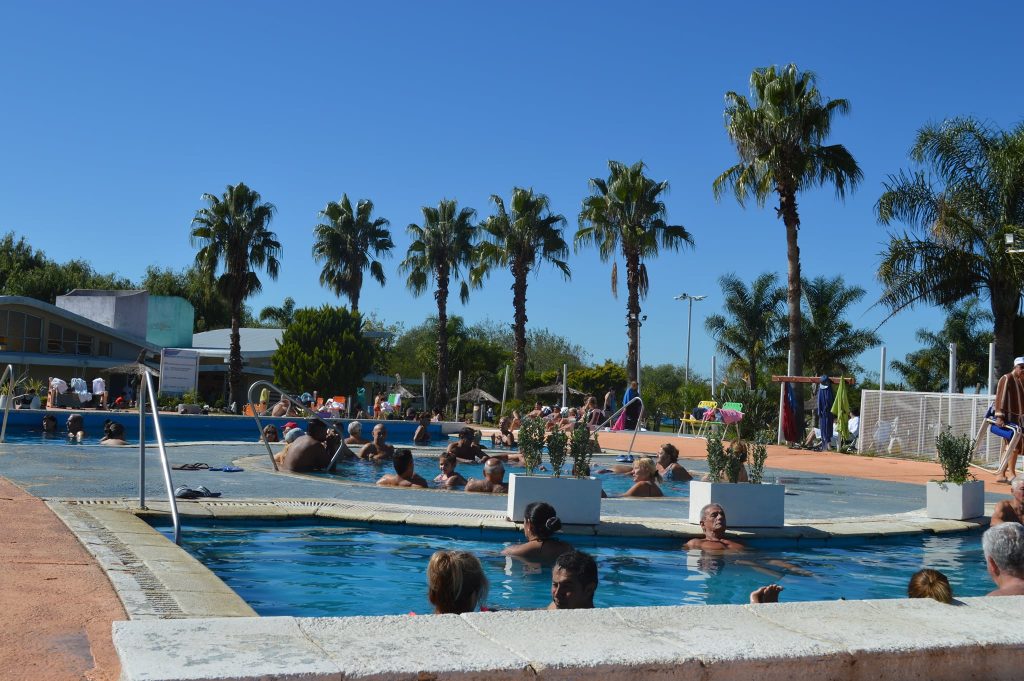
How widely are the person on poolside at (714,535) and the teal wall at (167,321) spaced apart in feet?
143

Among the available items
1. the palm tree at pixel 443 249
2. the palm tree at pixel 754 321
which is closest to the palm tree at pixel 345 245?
the palm tree at pixel 443 249

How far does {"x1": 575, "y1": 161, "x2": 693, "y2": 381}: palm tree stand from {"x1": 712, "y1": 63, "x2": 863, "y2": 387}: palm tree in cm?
882

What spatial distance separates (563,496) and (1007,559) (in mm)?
4874

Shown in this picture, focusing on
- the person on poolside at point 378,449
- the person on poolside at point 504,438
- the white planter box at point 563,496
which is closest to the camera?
the white planter box at point 563,496

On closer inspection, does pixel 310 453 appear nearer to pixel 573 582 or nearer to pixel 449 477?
pixel 449 477

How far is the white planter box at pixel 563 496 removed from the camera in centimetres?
943

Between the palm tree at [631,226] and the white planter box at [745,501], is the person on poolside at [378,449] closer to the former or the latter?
the white planter box at [745,501]

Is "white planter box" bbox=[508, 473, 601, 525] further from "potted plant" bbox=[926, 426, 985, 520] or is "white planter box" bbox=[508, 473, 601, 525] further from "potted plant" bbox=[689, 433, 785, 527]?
"potted plant" bbox=[926, 426, 985, 520]

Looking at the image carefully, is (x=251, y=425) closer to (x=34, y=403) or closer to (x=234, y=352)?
(x=34, y=403)

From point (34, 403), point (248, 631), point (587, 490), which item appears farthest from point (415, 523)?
point (34, 403)

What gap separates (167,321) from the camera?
49.1 m

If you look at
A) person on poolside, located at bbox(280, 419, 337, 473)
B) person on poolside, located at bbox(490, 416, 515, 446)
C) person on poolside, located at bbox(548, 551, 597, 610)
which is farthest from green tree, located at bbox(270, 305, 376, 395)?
person on poolside, located at bbox(548, 551, 597, 610)

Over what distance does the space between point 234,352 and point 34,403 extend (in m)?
13.8

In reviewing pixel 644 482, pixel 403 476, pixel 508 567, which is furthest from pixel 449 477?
pixel 508 567
